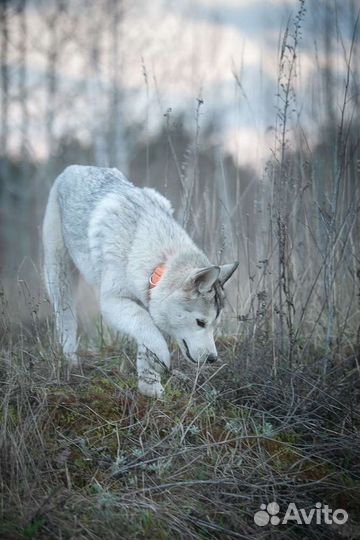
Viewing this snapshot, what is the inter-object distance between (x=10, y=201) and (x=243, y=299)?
14257mm

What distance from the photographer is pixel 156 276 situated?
189 inches

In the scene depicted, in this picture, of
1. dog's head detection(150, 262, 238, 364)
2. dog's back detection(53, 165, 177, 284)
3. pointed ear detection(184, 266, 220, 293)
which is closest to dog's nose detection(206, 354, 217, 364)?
dog's head detection(150, 262, 238, 364)

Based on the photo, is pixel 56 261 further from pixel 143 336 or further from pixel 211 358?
pixel 211 358

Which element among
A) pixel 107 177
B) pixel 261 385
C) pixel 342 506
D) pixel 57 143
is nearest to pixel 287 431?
pixel 261 385

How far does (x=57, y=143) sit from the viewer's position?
16453 mm

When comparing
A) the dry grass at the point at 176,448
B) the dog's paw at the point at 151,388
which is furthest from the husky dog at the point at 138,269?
the dry grass at the point at 176,448

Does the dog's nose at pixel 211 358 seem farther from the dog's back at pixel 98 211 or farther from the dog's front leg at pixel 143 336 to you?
the dog's back at pixel 98 211

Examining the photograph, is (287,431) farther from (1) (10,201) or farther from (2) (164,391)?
(1) (10,201)

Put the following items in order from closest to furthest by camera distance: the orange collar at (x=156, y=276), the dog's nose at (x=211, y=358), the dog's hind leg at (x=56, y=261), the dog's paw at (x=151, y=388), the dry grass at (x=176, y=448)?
the dry grass at (x=176, y=448) < the dog's paw at (x=151, y=388) < the dog's nose at (x=211, y=358) < the orange collar at (x=156, y=276) < the dog's hind leg at (x=56, y=261)

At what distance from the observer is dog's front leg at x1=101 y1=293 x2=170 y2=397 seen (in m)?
4.31

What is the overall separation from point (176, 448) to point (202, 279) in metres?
1.23

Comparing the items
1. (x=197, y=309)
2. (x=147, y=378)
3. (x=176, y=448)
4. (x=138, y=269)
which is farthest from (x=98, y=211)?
(x=176, y=448)

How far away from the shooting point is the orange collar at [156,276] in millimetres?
4801

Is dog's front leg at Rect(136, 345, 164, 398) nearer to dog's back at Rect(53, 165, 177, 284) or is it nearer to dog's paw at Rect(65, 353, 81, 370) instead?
dog's paw at Rect(65, 353, 81, 370)
